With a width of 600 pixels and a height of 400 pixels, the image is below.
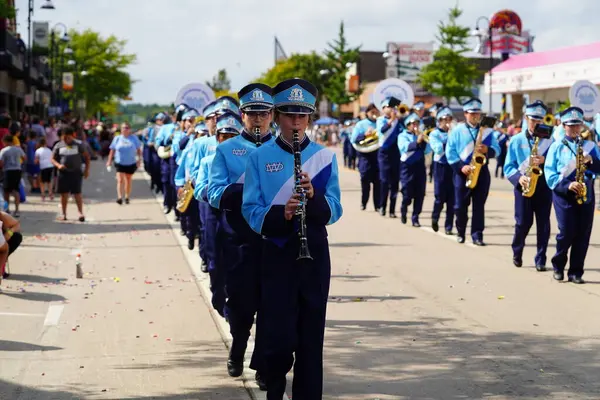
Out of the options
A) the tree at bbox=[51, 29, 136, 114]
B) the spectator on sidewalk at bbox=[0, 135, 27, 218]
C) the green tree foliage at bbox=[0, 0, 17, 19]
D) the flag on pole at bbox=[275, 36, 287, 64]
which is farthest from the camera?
the flag on pole at bbox=[275, 36, 287, 64]

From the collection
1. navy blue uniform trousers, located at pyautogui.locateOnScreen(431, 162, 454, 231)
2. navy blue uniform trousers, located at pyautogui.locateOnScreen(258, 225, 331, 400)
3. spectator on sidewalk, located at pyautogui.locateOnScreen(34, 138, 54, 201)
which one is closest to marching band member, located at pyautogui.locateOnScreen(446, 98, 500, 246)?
navy blue uniform trousers, located at pyautogui.locateOnScreen(431, 162, 454, 231)

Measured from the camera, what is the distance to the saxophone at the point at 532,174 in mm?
12711

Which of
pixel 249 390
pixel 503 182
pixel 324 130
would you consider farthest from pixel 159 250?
pixel 324 130

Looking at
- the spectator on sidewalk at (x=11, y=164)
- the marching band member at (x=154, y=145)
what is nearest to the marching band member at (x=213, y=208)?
the spectator on sidewalk at (x=11, y=164)

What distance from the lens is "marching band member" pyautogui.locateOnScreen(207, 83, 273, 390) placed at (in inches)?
279

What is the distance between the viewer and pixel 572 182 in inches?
461

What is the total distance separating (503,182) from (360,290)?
20.8 meters

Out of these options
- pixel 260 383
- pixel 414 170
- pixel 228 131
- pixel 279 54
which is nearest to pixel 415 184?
pixel 414 170

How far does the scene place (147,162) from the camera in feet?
87.4

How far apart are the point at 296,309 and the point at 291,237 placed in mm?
416

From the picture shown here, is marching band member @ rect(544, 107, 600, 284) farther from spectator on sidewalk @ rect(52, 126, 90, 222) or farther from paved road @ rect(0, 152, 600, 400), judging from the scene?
spectator on sidewalk @ rect(52, 126, 90, 222)

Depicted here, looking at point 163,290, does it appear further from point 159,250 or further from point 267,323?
point 267,323

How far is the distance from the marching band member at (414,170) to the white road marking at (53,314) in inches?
345

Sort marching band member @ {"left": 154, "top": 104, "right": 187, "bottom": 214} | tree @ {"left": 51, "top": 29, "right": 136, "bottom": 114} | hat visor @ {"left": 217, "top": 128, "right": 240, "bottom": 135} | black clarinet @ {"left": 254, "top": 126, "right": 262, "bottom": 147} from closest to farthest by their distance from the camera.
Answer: black clarinet @ {"left": 254, "top": 126, "right": 262, "bottom": 147}, hat visor @ {"left": 217, "top": 128, "right": 240, "bottom": 135}, marching band member @ {"left": 154, "top": 104, "right": 187, "bottom": 214}, tree @ {"left": 51, "top": 29, "right": 136, "bottom": 114}
